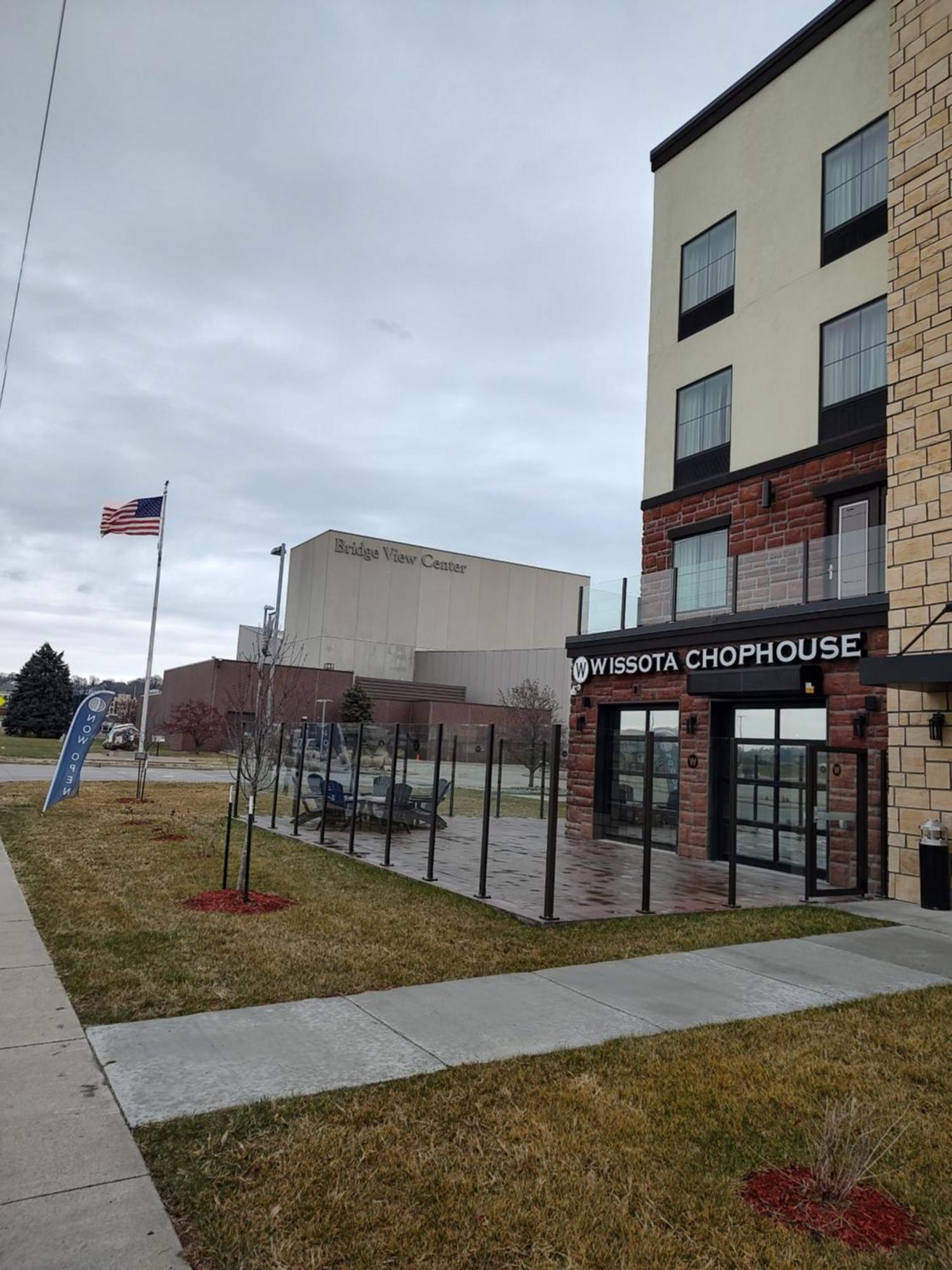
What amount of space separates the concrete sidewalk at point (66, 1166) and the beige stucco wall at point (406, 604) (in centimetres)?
6622

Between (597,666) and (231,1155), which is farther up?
(597,666)

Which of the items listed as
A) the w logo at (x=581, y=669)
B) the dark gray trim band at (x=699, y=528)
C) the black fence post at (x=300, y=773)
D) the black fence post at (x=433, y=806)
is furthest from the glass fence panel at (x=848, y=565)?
the black fence post at (x=300, y=773)

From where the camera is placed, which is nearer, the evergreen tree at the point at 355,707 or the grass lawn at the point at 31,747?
the grass lawn at the point at 31,747

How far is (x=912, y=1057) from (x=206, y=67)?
515 inches

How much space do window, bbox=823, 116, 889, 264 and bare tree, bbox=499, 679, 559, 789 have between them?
2574cm

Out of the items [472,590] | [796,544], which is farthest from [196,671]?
[796,544]

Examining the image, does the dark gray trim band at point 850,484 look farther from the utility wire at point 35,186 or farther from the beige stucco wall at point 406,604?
the beige stucco wall at point 406,604

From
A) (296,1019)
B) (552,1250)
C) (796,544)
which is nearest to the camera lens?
(552,1250)

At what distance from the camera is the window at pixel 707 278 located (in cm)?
1811

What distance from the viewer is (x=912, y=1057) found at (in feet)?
17.7

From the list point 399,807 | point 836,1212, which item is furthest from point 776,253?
point 836,1212

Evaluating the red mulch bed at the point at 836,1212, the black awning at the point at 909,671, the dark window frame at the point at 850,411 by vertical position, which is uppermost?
the dark window frame at the point at 850,411

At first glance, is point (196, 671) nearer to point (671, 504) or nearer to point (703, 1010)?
point (671, 504)

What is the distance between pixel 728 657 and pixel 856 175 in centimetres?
885
